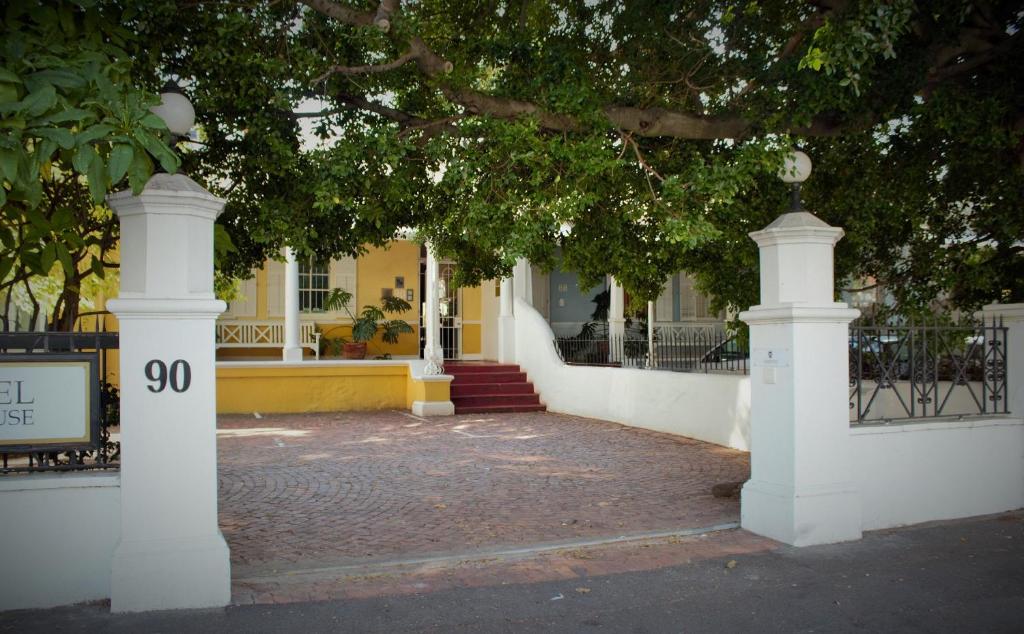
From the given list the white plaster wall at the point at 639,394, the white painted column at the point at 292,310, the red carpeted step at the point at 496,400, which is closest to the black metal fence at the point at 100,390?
the white plaster wall at the point at 639,394

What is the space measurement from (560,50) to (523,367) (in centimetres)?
1069

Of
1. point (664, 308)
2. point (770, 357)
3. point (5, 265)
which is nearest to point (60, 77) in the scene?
point (5, 265)

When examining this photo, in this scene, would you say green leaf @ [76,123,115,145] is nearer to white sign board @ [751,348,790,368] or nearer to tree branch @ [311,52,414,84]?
tree branch @ [311,52,414,84]

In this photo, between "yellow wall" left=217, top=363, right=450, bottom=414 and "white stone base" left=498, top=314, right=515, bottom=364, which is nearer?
"yellow wall" left=217, top=363, right=450, bottom=414

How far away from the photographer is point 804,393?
6.01 metres

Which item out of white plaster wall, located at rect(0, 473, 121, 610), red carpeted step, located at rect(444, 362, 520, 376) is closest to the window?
red carpeted step, located at rect(444, 362, 520, 376)

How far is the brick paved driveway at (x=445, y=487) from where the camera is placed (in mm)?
6367

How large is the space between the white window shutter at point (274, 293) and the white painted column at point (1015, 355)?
14.3 m

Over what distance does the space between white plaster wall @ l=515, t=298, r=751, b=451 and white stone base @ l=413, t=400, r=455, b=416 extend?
2051mm

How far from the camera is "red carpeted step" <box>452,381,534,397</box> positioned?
52.3 feet

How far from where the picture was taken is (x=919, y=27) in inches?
259

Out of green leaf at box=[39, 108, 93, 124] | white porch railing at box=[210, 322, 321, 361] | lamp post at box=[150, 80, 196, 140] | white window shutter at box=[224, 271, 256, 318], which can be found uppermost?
lamp post at box=[150, 80, 196, 140]

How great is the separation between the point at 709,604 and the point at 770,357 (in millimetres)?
2152

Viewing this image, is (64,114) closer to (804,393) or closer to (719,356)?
(804,393)
